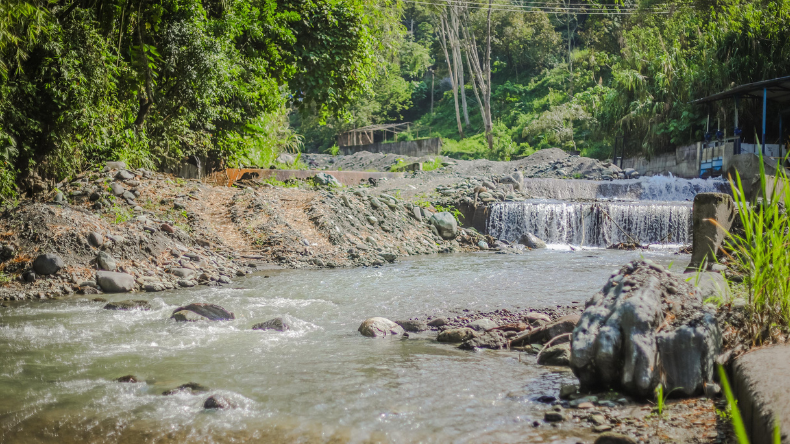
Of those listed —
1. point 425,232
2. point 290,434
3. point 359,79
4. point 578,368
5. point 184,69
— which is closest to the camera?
point 290,434

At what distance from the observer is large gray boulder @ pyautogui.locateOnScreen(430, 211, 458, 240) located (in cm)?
1313

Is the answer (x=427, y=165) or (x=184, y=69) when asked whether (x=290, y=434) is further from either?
(x=427, y=165)

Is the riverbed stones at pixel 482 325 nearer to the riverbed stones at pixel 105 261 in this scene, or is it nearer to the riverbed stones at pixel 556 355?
the riverbed stones at pixel 556 355

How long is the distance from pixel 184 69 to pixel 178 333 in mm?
6504

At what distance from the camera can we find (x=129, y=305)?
5.95 metres

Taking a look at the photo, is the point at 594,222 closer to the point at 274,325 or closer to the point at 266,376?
the point at 274,325

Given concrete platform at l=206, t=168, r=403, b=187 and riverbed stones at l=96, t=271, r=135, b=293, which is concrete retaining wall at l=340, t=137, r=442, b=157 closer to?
concrete platform at l=206, t=168, r=403, b=187

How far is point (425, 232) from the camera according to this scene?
1278 cm

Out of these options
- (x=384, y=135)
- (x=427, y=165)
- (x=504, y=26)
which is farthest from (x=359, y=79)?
(x=504, y=26)

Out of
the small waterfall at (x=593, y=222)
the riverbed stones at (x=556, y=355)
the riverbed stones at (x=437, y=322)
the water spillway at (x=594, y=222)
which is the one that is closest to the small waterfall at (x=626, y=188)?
the water spillway at (x=594, y=222)

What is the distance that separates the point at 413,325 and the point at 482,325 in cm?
64

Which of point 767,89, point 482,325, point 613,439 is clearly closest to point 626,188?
point 767,89

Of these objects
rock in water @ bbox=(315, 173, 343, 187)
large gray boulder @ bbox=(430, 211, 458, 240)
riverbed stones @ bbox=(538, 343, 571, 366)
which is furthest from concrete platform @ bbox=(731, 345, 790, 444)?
rock in water @ bbox=(315, 173, 343, 187)

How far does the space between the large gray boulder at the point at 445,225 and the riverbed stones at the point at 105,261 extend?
24.8 ft
